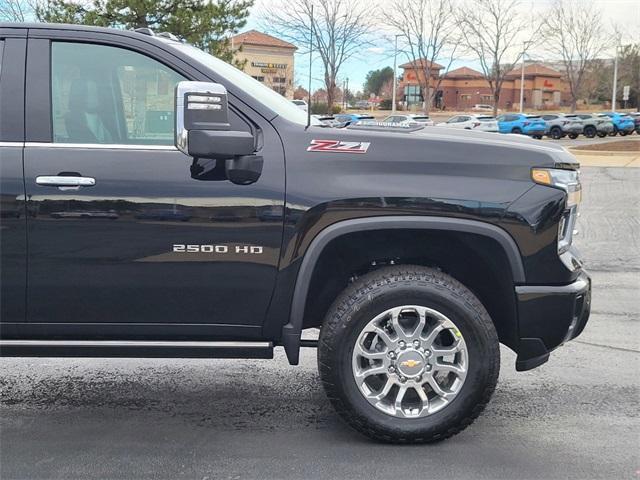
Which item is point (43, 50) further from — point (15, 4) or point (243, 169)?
point (15, 4)

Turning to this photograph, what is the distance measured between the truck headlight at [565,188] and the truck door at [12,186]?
2.48 metres

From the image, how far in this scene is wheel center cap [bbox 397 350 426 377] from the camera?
11.3ft

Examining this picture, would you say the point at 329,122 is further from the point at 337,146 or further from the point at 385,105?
the point at 385,105

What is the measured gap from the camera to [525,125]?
42.8m

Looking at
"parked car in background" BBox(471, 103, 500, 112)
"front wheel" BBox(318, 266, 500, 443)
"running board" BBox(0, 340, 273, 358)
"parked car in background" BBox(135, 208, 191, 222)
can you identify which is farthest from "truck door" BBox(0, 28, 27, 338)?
"parked car in background" BBox(471, 103, 500, 112)

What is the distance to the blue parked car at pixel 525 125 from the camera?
42.7 m

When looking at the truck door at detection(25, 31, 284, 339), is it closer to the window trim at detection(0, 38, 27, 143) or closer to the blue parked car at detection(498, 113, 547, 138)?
the window trim at detection(0, 38, 27, 143)

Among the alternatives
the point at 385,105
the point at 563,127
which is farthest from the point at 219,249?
the point at 385,105

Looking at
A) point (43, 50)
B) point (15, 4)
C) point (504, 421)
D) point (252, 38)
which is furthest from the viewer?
point (252, 38)

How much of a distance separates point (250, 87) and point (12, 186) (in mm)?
1300

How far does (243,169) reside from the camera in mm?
3365

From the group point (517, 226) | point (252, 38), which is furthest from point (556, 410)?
point (252, 38)

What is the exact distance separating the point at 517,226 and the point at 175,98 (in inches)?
68.4

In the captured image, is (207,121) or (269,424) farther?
(269,424)
